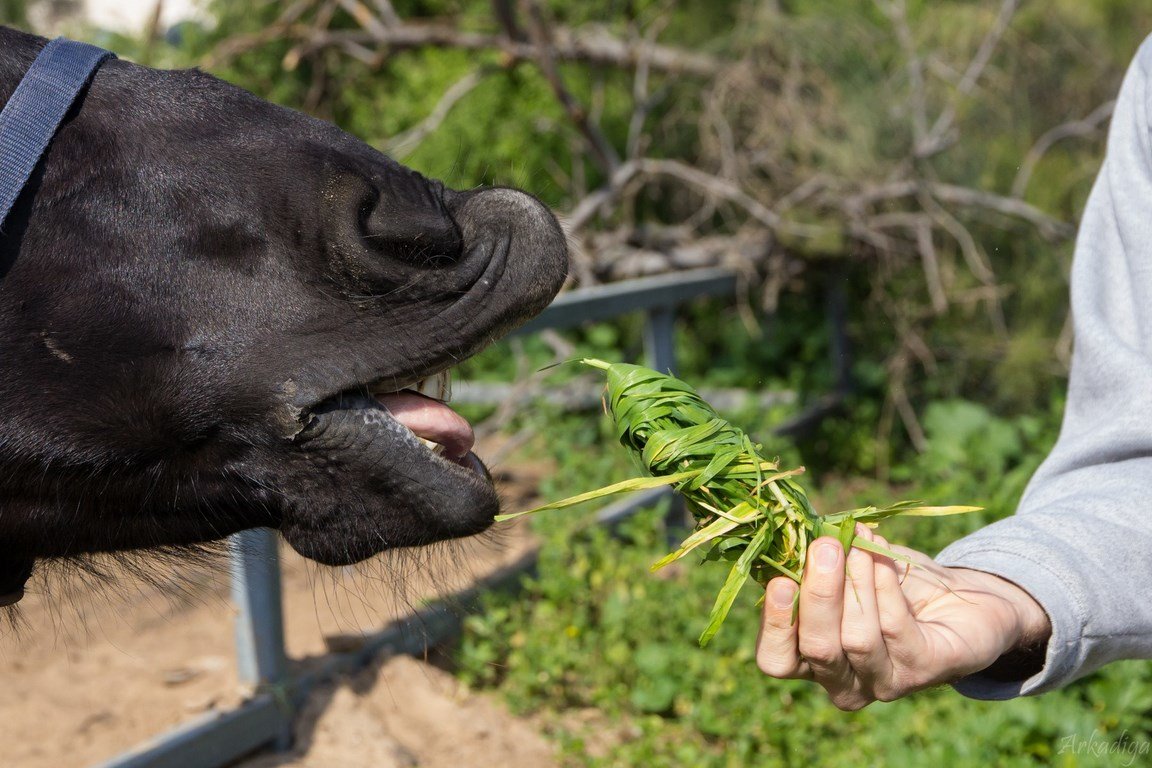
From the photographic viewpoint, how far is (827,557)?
1316 millimetres

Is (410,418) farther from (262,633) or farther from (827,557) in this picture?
(262,633)

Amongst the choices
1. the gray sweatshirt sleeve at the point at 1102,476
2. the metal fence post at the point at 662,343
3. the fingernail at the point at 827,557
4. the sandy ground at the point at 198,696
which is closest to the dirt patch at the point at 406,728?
the sandy ground at the point at 198,696

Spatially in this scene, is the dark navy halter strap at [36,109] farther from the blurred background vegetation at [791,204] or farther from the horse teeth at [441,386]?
the blurred background vegetation at [791,204]

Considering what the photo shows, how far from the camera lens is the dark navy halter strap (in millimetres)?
1390

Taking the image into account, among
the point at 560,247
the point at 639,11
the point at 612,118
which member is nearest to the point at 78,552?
the point at 560,247

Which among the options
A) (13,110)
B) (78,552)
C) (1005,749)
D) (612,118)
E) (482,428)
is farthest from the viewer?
(612,118)

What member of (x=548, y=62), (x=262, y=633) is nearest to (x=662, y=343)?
(x=548, y=62)

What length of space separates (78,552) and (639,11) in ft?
22.9

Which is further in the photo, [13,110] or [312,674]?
[312,674]

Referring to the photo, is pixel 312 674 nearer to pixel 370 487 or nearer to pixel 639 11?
pixel 370 487

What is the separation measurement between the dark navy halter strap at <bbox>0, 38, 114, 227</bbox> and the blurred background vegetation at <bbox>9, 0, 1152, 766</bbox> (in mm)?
2495

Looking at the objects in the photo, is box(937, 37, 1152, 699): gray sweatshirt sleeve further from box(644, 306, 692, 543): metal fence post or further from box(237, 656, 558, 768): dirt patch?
box(644, 306, 692, 543): metal fence post

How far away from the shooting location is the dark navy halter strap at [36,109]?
1390 mm

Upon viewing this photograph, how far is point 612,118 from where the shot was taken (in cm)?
764
